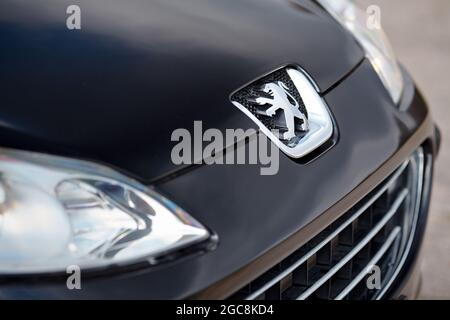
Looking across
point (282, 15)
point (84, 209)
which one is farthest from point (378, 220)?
point (84, 209)

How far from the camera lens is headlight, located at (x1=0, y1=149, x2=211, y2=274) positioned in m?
1.56

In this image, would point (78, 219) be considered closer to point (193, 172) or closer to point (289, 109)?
point (193, 172)

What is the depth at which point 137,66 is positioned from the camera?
1857mm

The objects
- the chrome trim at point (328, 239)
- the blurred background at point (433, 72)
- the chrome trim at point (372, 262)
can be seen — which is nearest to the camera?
the chrome trim at point (328, 239)

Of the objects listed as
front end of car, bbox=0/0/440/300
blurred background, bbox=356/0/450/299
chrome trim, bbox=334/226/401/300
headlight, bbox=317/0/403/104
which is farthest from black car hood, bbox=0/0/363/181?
blurred background, bbox=356/0/450/299

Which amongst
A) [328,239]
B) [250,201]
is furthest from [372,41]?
[250,201]

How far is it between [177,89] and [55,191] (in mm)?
388

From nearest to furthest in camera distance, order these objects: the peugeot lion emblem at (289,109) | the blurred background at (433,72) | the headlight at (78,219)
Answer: the headlight at (78,219), the peugeot lion emblem at (289,109), the blurred background at (433,72)

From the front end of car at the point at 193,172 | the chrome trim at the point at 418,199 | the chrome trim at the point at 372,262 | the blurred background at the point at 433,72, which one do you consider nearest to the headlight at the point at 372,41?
the front end of car at the point at 193,172

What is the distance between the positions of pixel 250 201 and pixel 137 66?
0.40m

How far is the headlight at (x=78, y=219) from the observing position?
1.56m

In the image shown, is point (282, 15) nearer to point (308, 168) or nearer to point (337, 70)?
point (337, 70)

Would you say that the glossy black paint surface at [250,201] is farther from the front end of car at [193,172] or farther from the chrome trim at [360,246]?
the chrome trim at [360,246]

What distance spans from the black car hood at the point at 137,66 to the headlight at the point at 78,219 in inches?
1.5
